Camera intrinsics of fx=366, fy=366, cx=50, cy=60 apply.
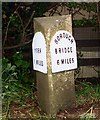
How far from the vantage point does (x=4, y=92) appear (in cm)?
452

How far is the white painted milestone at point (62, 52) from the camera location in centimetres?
402

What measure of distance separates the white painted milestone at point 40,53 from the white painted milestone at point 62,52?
3.8 inches

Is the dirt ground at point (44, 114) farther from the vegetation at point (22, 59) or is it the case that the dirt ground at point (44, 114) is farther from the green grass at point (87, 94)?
the green grass at point (87, 94)

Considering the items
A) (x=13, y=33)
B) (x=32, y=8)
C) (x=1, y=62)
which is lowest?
(x=1, y=62)

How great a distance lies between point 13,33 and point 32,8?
58 centimetres

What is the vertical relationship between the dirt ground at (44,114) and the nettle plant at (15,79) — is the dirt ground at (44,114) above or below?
below

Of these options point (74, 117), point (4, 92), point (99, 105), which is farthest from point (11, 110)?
point (99, 105)

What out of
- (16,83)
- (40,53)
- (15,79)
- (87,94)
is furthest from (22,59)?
(40,53)

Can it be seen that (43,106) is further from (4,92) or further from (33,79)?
(33,79)

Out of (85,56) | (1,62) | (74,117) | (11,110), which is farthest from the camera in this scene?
(85,56)

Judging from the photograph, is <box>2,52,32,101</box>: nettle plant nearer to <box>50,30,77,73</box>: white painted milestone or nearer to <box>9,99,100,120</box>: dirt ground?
→ <box>9,99,100,120</box>: dirt ground

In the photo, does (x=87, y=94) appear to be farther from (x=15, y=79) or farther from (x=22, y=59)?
(x=22, y=59)

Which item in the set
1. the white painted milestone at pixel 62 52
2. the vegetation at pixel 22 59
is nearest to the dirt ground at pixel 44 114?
the vegetation at pixel 22 59

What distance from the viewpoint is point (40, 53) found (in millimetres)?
4129
